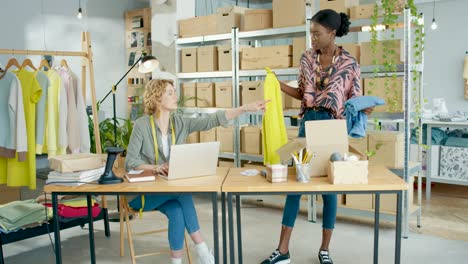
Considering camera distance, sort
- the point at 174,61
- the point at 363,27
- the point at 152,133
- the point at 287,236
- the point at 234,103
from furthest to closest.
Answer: the point at 174,61 → the point at 234,103 → the point at 363,27 → the point at 287,236 → the point at 152,133

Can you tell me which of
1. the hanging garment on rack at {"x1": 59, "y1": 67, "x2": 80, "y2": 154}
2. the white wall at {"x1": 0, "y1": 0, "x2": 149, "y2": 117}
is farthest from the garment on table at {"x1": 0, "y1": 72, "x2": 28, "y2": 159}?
the white wall at {"x1": 0, "y1": 0, "x2": 149, "y2": 117}

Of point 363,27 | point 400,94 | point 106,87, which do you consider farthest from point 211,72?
point 106,87

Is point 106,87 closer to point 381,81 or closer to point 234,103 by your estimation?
point 234,103

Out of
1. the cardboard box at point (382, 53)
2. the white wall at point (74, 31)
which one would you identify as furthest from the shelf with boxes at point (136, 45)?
the cardboard box at point (382, 53)

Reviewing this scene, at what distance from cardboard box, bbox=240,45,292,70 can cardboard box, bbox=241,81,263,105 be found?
17 centimetres

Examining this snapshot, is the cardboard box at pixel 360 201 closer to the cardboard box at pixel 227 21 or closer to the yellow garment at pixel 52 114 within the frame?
the cardboard box at pixel 227 21

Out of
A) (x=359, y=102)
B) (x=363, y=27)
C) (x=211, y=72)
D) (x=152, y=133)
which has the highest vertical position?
(x=363, y=27)

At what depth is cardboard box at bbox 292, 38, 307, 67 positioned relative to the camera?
178 inches

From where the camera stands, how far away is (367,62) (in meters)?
4.15

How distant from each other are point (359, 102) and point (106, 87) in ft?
19.4

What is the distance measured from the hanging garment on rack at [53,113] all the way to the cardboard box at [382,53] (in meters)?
2.64

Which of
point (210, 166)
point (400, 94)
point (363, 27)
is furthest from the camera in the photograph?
point (363, 27)

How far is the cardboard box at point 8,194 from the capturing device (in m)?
4.79

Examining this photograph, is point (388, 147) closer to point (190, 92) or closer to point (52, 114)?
point (190, 92)
